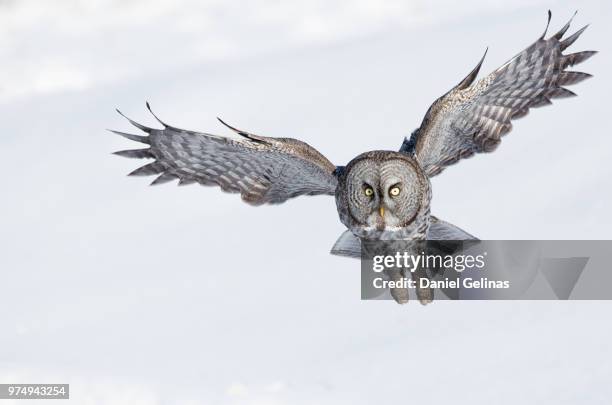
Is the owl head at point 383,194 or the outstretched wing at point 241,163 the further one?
the outstretched wing at point 241,163

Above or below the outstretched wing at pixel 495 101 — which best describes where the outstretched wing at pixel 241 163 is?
below

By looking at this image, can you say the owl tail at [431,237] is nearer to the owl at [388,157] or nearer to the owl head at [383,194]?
the owl at [388,157]

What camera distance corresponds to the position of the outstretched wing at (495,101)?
42.7 ft

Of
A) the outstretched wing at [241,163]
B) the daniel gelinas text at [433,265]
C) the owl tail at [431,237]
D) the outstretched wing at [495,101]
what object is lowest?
the daniel gelinas text at [433,265]

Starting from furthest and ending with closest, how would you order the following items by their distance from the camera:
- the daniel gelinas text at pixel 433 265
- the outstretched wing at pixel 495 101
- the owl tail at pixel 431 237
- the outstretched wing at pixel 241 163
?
the owl tail at pixel 431 237
the outstretched wing at pixel 495 101
the daniel gelinas text at pixel 433 265
the outstretched wing at pixel 241 163

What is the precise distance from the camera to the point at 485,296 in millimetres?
13391

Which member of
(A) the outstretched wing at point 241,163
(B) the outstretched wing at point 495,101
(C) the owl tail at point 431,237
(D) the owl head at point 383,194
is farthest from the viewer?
(C) the owl tail at point 431,237

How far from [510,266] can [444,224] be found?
112 cm

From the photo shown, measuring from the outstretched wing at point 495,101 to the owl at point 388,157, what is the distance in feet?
0.04

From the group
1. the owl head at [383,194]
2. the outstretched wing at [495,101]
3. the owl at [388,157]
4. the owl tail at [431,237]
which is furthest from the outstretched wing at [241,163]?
the outstretched wing at [495,101]

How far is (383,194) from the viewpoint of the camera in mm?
12328

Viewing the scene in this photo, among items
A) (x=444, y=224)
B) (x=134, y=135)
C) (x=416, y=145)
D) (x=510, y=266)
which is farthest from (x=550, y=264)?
(x=134, y=135)

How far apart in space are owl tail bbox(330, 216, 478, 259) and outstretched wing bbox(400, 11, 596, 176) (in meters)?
0.87

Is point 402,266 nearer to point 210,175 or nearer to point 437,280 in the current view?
point 437,280
